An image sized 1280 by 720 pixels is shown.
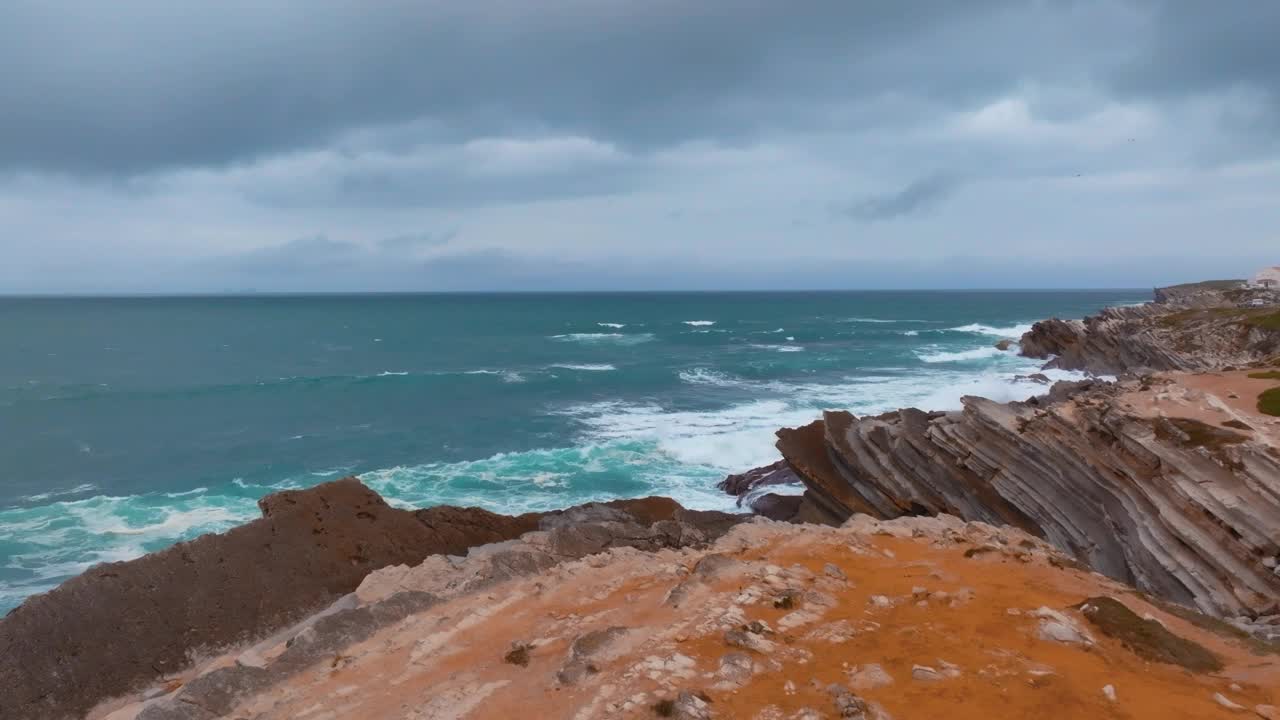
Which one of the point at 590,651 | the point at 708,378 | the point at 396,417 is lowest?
the point at 396,417

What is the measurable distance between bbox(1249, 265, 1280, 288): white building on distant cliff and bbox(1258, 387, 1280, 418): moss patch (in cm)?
7803

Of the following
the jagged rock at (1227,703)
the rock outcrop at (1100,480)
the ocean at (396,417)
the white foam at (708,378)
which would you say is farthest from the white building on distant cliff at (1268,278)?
the jagged rock at (1227,703)

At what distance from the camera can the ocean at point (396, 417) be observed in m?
29.9

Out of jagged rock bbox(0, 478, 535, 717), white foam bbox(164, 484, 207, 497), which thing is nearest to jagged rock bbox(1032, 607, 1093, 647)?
jagged rock bbox(0, 478, 535, 717)

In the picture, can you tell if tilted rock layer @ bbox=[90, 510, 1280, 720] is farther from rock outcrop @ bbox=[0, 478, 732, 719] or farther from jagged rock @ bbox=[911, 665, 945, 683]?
rock outcrop @ bbox=[0, 478, 732, 719]

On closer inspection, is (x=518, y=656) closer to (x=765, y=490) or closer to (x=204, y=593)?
(x=204, y=593)

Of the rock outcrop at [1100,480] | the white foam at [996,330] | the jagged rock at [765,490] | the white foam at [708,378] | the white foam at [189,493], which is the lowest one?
the white foam at [189,493]

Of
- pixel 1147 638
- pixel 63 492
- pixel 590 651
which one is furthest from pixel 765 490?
pixel 63 492

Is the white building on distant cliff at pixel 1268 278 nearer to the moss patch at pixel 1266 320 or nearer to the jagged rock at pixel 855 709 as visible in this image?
the moss patch at pixel 1266 320

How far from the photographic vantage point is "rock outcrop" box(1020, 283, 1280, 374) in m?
43.8

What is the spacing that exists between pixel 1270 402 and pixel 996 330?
10150 cm

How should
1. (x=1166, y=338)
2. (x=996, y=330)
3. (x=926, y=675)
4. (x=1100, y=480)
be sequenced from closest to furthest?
(x=926, y=675) < (x=1100, y=480) < (x=1166, y=338) < (x=996, y=330)

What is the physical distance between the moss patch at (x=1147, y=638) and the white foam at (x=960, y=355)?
218 feet

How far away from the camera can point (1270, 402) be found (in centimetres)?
1992
